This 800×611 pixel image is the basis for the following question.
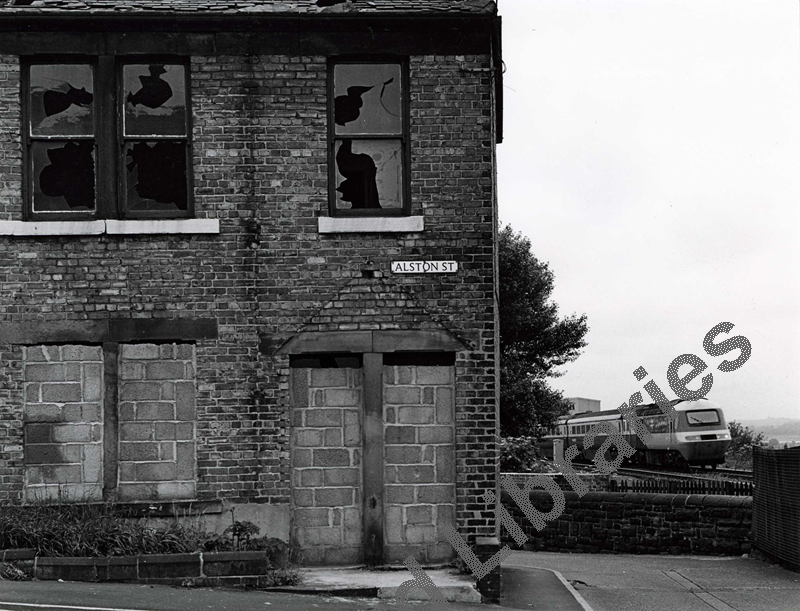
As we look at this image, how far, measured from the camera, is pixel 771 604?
44.9 feet

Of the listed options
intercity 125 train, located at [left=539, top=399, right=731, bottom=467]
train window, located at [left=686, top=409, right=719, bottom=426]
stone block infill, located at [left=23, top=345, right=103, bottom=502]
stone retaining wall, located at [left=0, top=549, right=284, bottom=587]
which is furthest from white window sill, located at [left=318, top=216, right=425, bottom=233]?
train window, located at [left=686, top=409, right=719, bottom=426]

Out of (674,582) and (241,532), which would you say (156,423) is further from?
(674,582)

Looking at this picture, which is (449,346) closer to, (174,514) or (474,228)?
(474,228)

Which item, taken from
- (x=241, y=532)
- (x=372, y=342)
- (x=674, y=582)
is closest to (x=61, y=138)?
(x=372, y=342)

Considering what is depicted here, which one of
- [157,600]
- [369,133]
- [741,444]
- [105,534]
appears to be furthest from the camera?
[741,444]

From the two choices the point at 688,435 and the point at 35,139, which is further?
the point at 688,435

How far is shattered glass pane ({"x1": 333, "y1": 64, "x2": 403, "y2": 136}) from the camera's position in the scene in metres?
12.2

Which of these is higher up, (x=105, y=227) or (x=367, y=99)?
(x=367, y=99)

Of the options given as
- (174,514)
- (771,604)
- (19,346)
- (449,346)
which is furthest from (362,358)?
(771,604)

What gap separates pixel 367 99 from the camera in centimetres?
1223

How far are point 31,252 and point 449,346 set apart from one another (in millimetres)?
4830

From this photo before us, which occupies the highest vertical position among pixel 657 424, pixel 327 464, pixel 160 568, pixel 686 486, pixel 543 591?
pixel 327 464

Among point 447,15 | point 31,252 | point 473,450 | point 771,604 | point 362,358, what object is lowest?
point 771,604

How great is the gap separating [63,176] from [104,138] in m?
0.65
